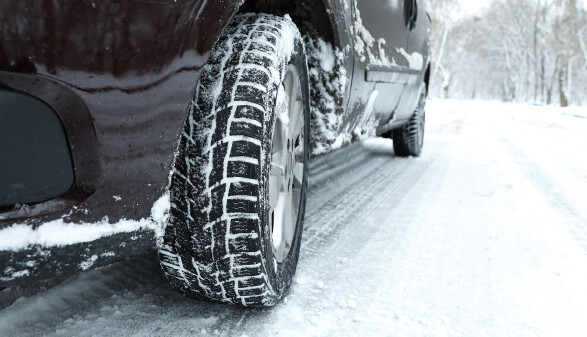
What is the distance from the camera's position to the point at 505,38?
139 feet

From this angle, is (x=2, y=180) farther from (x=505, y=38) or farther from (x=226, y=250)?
(x=505, y=38)

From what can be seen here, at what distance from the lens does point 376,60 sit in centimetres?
217

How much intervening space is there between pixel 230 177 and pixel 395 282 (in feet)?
2.60

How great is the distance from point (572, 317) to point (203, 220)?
1.10 m

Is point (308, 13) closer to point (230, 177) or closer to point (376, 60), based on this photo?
point (376, 60)

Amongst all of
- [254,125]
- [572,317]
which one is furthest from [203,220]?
[572,317]

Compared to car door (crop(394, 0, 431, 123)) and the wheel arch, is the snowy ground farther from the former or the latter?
the wheel arch

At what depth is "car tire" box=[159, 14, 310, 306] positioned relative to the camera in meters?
1.11

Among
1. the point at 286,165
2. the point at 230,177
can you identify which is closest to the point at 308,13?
the point at 286,165

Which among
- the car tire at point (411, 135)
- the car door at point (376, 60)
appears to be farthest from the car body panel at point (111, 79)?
the car tire at point (411, 135)

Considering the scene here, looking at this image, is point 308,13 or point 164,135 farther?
point 308,13

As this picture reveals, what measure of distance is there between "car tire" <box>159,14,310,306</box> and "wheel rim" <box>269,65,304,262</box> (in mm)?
114

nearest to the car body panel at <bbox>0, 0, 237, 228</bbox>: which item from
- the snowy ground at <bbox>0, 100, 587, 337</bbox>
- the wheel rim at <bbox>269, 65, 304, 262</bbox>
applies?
the wheel rim at <bbox>269, 65, 304, 262</bbox>

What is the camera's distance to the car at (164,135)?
80cm
